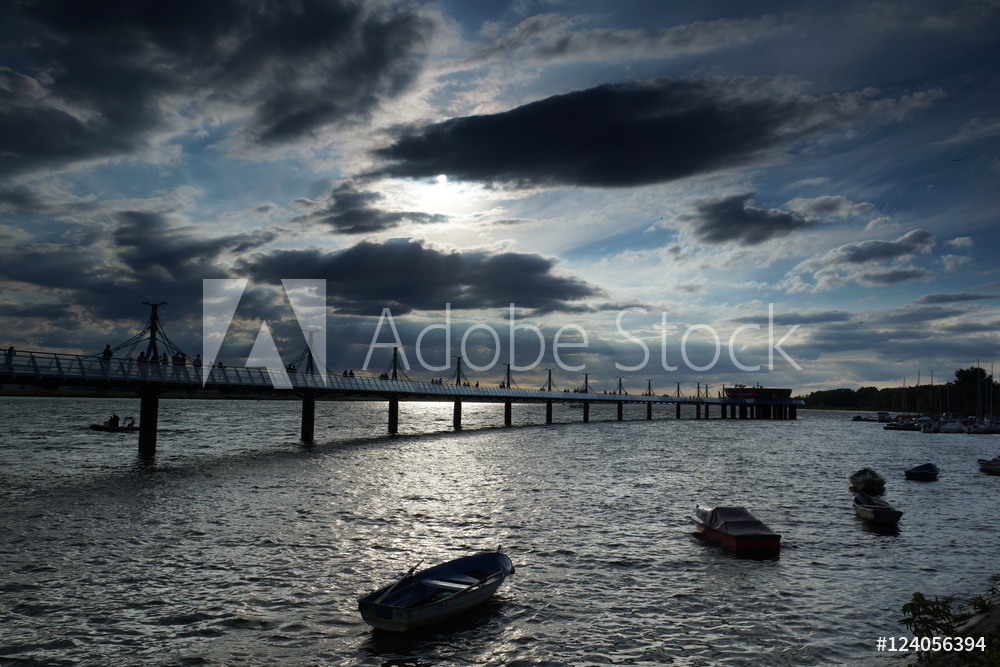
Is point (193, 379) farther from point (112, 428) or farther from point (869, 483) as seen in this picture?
point (869, 483)

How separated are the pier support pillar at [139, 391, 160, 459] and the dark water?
459 centimetres

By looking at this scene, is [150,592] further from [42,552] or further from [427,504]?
[427,504]

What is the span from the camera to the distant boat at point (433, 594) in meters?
17.4

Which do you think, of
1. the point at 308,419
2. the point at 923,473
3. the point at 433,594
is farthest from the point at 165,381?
the point at 923,473

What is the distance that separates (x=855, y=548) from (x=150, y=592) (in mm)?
30903

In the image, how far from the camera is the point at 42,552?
1003 inches

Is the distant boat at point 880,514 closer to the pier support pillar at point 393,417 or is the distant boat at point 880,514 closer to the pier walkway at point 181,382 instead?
the pier walkway at point 181,382

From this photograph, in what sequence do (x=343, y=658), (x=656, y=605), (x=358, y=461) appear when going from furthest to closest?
1. (x=358, y=461)
2. (x=656, y=605)
3. (x=343, y=658)

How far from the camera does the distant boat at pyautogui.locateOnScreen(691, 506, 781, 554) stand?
27.8 m

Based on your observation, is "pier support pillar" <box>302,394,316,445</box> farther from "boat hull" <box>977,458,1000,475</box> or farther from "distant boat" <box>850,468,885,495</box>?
"boat hull" <box>977,458,1000,475</box>

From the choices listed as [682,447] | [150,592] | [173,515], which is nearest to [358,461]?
[173,515]

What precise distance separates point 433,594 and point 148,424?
53.1 meters

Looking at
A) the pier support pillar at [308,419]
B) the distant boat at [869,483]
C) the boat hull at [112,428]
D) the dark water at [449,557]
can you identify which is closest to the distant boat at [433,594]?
the dark water at [449,557]

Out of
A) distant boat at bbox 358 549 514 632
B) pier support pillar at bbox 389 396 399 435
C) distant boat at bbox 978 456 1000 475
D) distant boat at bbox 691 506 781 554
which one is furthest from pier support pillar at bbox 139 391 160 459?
distant boat at bbox 978 456 1000 475
